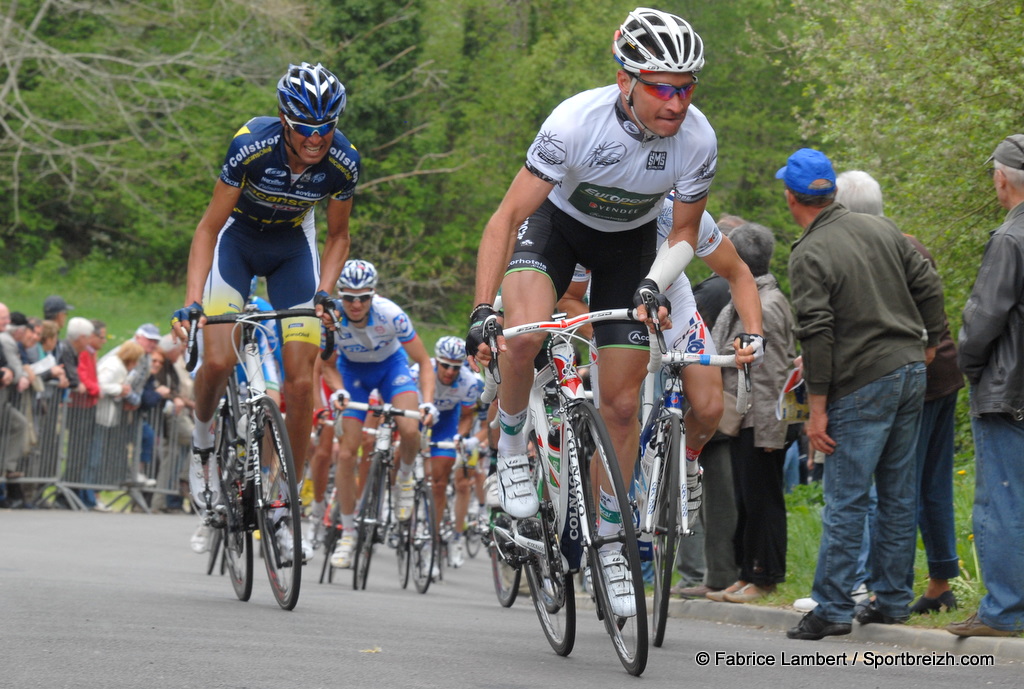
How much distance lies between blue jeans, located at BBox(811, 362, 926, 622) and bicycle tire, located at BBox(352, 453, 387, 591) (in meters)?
5.42

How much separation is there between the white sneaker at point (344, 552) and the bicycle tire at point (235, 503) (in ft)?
14.7

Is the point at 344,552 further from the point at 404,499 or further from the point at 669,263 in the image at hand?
the point at 669,263

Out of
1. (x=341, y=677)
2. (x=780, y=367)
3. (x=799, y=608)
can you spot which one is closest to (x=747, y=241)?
(x=780, y=367)

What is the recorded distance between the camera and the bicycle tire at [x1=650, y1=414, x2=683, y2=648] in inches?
279

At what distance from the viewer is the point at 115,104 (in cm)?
3303

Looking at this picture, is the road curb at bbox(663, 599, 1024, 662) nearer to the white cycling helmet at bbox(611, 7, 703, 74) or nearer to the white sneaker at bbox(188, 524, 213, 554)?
the white cycling helmet at bbox(611, 7, 703, 74)

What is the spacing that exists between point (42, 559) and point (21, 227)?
34799 mm

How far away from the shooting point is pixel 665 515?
732 cm

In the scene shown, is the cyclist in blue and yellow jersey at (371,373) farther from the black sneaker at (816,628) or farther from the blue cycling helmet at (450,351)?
the black sneaker at (816,628)

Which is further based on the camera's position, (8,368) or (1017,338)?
(8,368)

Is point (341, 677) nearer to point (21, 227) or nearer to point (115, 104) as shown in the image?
point (115, 104)

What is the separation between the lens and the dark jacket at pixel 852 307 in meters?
7.69

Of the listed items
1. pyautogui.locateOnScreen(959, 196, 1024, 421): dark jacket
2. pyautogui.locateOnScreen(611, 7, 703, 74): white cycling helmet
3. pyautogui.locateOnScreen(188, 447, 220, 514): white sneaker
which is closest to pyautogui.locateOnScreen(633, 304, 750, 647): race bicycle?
pyautogui.locateOnScreen(959, 196, 1024, 421): dark jacket

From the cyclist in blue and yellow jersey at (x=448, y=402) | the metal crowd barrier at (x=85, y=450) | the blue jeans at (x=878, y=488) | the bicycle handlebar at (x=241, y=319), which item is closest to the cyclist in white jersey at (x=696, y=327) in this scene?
the blue jeans at (x=878, y=488)
